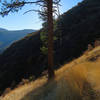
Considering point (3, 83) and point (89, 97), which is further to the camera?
point (3, 83)

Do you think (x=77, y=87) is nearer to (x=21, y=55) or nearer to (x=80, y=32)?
(x=80, y=32)

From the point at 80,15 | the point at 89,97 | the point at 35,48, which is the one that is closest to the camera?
the point at 89,97

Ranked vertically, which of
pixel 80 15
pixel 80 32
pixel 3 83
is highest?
pixel 80 15

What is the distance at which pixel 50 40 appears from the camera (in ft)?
24.5

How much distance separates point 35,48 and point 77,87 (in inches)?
1219

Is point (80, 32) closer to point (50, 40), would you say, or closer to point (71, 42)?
point (71, 42)

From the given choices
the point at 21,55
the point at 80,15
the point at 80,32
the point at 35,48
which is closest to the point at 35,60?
the point at 35,48

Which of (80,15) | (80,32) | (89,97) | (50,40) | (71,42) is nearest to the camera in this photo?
(89,97)

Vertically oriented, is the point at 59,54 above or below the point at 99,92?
below

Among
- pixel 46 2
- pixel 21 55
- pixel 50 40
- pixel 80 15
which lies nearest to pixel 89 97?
pixel 50 40

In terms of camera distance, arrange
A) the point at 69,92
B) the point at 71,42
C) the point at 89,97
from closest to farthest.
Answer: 1. the point at 89,97
2. the point at 69,92
3. the point at 71,42

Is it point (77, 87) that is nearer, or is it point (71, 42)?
point (77, 87)

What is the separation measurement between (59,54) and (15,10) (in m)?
18.6

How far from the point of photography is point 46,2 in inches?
306
